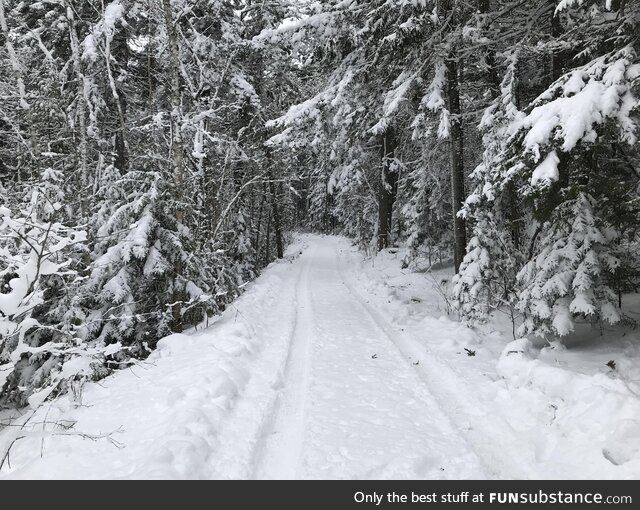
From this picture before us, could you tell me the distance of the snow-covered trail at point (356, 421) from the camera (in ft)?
12.5

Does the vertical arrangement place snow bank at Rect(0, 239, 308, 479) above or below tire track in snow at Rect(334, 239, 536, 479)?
above

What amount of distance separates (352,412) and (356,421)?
248 millimetres

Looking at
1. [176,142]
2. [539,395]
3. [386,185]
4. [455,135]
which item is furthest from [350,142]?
[539,395]

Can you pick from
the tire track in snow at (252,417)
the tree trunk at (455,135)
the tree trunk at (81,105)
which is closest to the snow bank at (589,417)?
the tire track in snow at (252,417)

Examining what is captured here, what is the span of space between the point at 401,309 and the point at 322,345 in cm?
329

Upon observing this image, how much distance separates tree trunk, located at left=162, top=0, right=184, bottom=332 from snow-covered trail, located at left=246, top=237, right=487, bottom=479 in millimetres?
2952

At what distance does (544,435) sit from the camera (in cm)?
418

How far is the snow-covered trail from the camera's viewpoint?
150 inches

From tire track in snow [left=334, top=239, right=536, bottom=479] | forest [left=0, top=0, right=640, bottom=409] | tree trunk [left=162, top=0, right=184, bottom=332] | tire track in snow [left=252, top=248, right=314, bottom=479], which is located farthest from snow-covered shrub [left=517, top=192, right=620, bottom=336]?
tree trunk [left=162, top=0, right=184, bottom=332]

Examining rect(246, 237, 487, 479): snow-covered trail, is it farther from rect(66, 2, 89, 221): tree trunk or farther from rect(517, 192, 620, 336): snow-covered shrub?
rect(66, 2, 89, 221): tree trunk

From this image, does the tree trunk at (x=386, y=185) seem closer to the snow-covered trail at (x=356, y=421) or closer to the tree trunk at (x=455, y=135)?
the tree trunk at (x=455, y=135)

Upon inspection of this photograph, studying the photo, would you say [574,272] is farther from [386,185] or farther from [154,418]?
[386,185]

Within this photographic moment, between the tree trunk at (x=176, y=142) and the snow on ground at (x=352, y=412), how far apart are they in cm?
151

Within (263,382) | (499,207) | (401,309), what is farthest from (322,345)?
(499,207)
